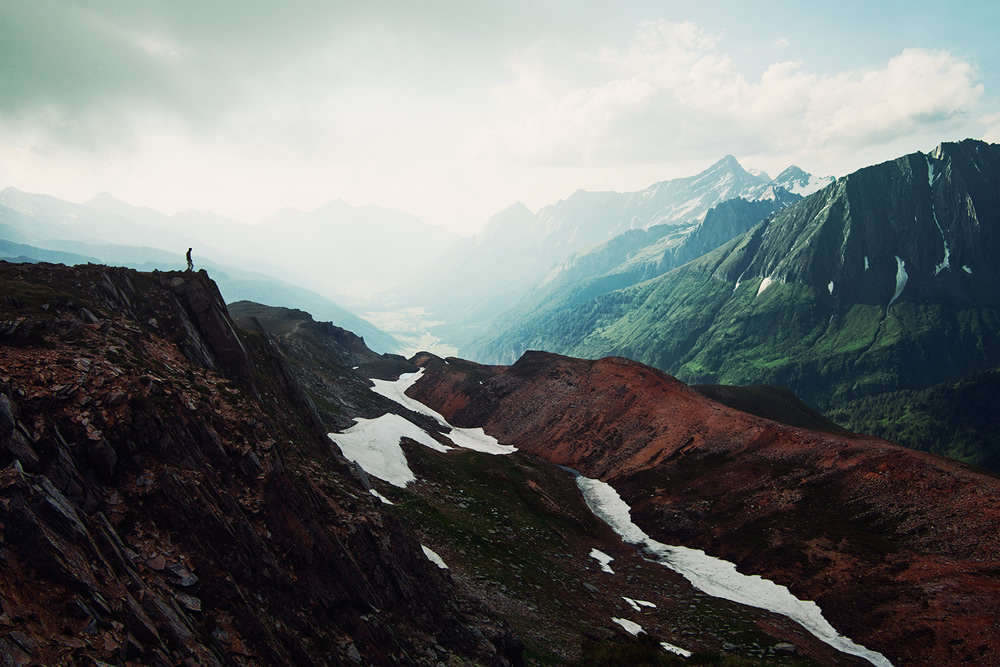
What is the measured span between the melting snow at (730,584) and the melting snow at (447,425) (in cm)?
3018

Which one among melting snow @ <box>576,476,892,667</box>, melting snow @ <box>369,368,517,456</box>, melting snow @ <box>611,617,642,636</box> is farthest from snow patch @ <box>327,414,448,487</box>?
melting snow @ <box>369,368,517,456</box>

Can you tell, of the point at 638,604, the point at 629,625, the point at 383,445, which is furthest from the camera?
the point at 383,445

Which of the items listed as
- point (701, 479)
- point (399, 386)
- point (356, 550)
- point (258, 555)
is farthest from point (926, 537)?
point (399, 386)

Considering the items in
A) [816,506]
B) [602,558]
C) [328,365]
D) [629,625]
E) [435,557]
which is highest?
[816,506]

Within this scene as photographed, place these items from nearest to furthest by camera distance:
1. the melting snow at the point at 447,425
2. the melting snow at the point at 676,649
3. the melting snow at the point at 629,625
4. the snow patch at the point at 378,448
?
the melting snow at the point at 676,649, the melting snow at the point at 629,625, the snow patch at the point at 378,448, the melting snow at the point at 447,425

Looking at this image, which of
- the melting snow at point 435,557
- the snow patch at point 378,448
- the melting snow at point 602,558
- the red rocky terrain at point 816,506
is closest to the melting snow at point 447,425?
the red rocky terrain at point 816,506

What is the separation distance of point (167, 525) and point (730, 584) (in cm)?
→ 5567

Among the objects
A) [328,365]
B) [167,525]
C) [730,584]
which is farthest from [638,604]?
[328,365]

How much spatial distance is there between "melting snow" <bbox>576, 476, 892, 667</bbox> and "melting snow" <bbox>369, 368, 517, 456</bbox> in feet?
99.0

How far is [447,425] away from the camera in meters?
114

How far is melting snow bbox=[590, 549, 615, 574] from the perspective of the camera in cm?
5511

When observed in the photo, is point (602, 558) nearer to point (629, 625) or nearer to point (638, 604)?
point (638, 604)

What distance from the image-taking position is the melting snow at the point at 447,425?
9906cm

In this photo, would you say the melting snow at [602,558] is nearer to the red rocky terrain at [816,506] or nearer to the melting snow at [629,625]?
the red rocky terrain at [816,506]
